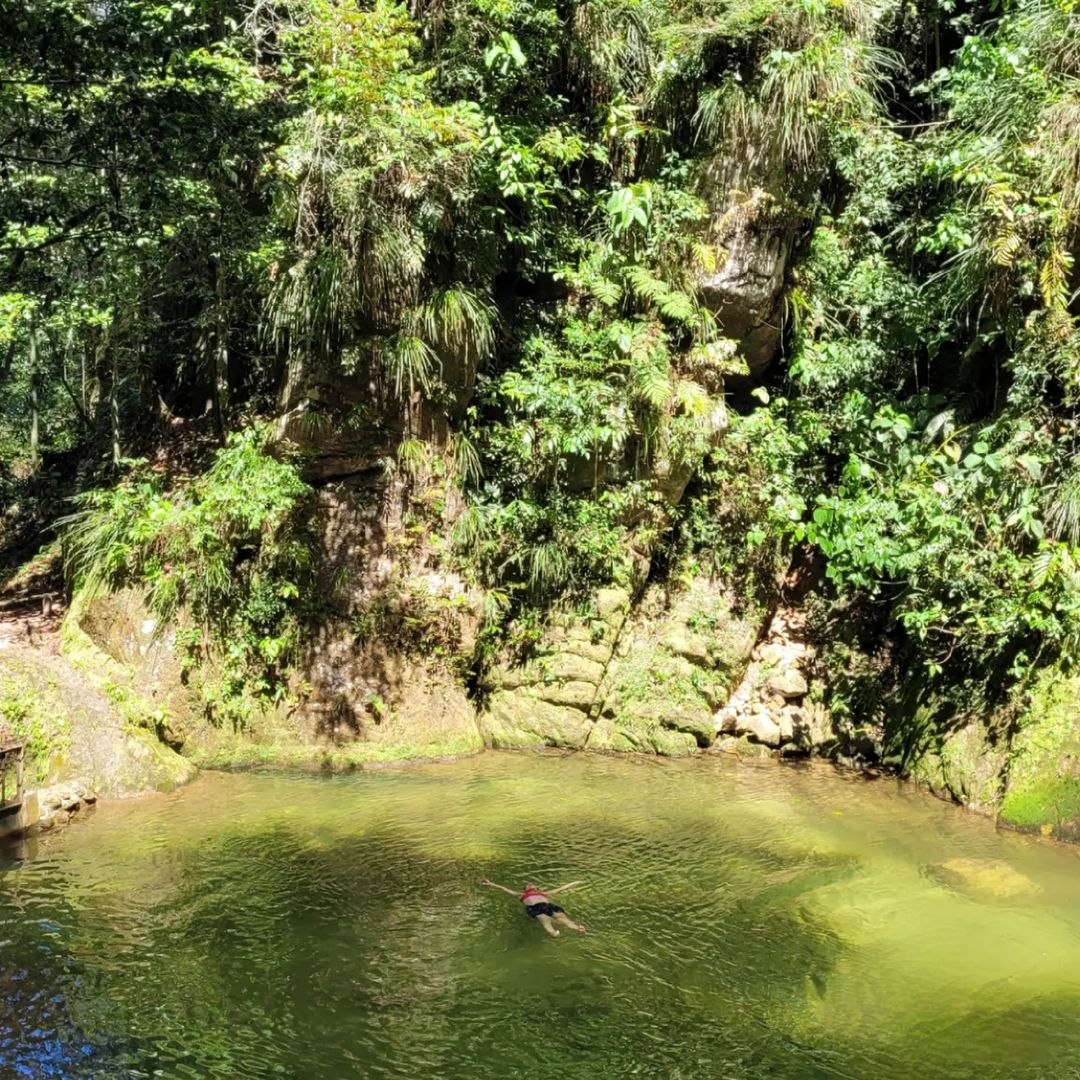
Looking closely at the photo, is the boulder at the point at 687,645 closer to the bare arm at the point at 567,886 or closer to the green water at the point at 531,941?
the green water at the point at 531,941

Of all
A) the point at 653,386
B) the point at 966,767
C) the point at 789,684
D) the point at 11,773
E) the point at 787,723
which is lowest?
the point at 11,773

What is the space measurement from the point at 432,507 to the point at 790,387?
4.36 meters

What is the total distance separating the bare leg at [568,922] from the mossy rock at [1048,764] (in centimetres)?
371

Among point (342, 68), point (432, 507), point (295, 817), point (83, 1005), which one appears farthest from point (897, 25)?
point (83, 1005)

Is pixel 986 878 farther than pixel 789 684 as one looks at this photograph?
No

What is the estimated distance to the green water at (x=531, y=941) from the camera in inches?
182

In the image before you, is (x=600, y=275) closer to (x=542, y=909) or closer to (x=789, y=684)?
(x=789, y=684)

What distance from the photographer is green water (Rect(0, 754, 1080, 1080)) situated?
15.1 ft

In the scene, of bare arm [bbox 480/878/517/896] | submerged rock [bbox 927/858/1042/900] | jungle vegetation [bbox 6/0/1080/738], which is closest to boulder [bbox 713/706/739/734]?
jungle vegetation [bbox 6/0/1080/738]

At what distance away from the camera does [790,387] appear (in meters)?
10.8

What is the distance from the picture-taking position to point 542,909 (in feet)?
19.2

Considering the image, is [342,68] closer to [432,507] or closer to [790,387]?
[432,507]

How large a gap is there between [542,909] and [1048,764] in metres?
4.22

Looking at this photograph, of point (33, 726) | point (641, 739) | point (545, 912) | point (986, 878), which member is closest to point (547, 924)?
point (545, 912)
